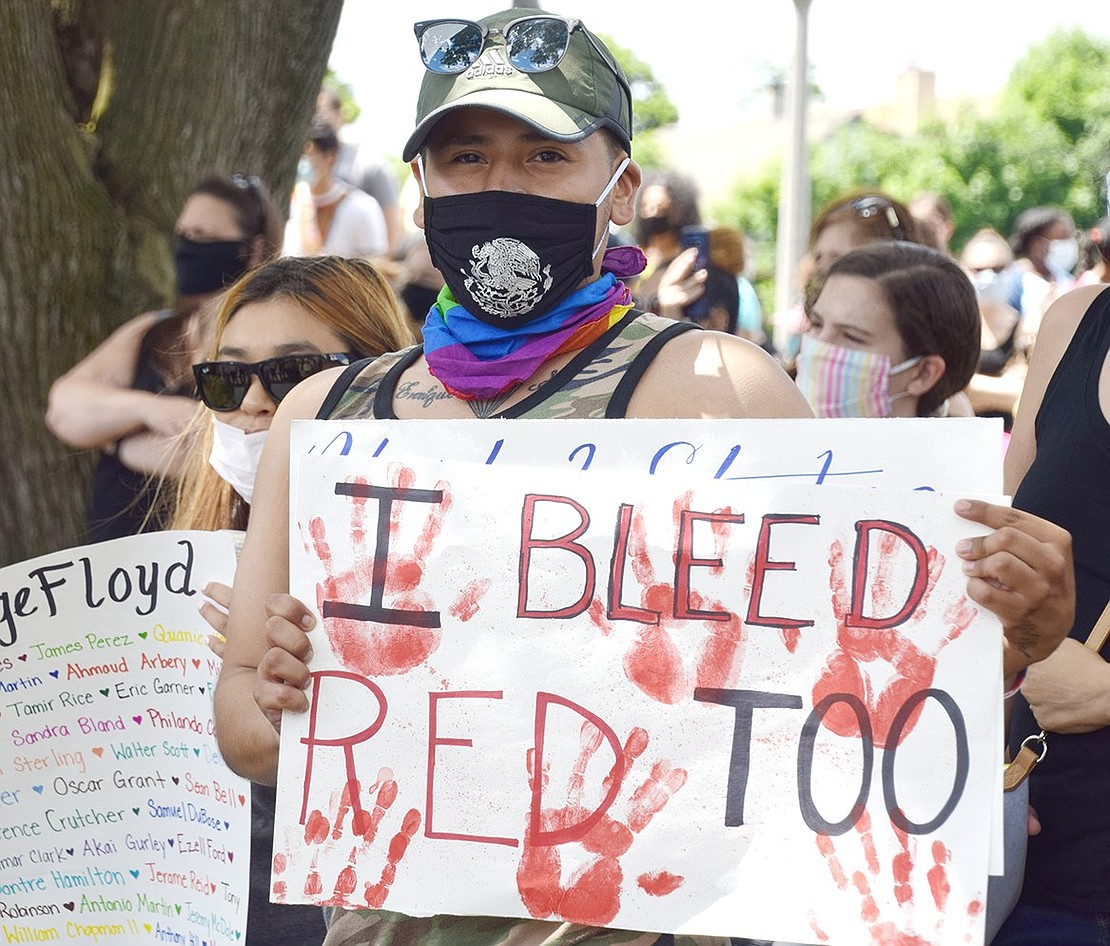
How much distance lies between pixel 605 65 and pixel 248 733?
3.49 ft

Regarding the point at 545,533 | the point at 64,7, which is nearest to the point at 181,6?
the point at 64,7

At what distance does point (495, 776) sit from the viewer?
6.23 ft

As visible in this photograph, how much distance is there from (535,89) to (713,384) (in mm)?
470

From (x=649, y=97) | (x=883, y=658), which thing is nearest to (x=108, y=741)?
(x=883, y=658)

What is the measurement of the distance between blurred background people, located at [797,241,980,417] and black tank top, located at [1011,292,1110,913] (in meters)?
1.34

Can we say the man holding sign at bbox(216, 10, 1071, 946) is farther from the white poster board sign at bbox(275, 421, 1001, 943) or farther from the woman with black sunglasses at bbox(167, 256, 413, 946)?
the woman with black sunglasses at bbox(167, 256, 413, 946)

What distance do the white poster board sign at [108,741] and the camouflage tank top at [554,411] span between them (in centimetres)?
72

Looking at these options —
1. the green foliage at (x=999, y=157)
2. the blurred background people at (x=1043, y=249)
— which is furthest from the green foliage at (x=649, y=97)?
the blurred background people at (x=1043, y=249)

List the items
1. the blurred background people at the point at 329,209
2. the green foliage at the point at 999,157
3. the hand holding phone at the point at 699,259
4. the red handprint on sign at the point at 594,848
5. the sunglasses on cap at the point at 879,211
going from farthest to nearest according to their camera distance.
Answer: the green foliage at the point at 999,157 < the blurred background people at the point at 329,209 < the hand holding phone at the point at 699,259 < the sunglasses on cap at the point at 879,211 < the red handprint on sign at the point at 594,848

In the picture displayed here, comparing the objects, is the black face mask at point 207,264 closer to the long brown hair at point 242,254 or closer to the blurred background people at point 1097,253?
the long brown hair at point 242,254

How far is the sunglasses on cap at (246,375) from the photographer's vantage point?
3.07m

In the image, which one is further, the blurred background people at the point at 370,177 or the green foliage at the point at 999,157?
the green foliage at the point at 999,157

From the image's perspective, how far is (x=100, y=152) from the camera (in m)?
5.08

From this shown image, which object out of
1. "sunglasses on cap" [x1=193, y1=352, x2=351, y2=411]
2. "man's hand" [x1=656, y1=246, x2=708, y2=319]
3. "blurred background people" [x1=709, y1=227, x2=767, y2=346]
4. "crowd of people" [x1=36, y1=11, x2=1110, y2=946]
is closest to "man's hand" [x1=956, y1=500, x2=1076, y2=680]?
"crowd of people" [x1=36, y1=11, x2=1110, y2=946]
